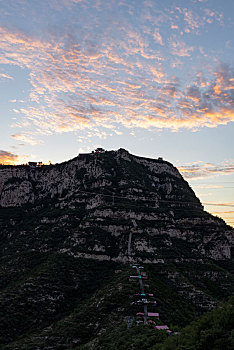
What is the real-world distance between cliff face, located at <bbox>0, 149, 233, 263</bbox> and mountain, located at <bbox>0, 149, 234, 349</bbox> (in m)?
0.49

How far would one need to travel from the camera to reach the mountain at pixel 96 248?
67.7 metres

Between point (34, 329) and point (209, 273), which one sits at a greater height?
point (209, 273)

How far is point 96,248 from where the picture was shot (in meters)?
107

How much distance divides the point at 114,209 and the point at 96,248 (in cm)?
2309

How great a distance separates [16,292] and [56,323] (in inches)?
606

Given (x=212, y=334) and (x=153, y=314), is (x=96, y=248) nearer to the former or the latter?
(x=153, y=314)

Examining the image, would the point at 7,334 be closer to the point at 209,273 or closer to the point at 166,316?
the point at 166,316

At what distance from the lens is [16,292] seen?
253ft

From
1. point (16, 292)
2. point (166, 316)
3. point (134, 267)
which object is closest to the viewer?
point (166, 316)

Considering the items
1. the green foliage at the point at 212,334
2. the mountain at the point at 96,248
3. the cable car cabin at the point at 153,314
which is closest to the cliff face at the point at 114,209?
the mountain at the point at 96,248

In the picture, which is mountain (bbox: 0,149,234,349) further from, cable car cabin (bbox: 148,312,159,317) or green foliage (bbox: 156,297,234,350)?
green foliage (bbox: 156,297,234,350)

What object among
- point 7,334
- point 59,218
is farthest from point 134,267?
point 59,218

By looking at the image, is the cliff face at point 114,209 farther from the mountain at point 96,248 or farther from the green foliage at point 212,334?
the green foliage at point 212,334

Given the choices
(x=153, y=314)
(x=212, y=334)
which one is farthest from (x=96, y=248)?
(x=212, y=334)
